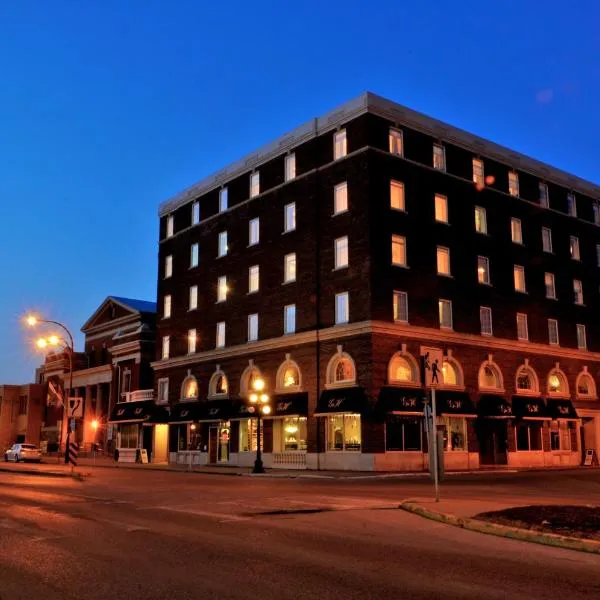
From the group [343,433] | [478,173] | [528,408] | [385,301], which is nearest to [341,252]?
[385,301]

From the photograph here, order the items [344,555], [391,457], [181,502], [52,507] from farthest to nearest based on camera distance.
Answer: [391,457] → [181,502] → [52,507] → [344,555]

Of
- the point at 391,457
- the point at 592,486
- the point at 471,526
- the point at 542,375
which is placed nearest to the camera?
the point at 471,526

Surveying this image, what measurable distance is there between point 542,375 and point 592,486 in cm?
1974

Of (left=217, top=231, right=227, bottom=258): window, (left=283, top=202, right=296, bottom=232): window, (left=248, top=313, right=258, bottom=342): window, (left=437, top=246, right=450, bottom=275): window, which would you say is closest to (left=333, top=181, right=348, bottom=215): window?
(left=283, top=202, right=296, bottom=232): window

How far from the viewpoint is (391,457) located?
3594cm

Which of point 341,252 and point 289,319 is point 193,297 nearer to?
point 289,319

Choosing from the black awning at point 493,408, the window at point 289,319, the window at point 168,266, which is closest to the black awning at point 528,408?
the black awning at point 493,408

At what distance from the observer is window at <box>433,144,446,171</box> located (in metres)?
42.6

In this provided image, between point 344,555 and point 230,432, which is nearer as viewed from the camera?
point 344,555

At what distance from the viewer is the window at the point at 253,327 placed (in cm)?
4551

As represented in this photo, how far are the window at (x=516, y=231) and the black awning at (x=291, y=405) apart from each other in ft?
58.1

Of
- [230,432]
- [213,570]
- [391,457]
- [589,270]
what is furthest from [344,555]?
[589,270]

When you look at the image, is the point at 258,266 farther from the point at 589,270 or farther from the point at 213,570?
the point at 213,570

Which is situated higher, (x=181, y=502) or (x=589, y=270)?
(x=589, y=270)
